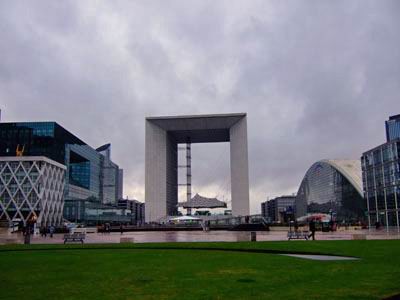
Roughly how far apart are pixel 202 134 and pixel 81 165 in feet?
163

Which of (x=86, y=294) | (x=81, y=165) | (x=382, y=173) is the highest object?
(x=81, y=165)

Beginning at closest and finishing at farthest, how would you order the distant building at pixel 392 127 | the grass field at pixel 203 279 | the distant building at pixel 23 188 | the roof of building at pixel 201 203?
1. the grass field at pixel 203 279
2. the distant building at pixel 23 188
3. the roof of building at pixel 201 203
4. the distant building at pixel 392 127

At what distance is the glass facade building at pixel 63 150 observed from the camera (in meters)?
120

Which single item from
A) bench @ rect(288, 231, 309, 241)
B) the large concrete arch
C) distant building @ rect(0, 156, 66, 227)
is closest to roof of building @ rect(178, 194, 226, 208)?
the large concrete arch

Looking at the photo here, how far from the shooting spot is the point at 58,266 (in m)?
16.4

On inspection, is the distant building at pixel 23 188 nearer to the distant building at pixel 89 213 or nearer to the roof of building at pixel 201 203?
the distant building at pixel 89 213

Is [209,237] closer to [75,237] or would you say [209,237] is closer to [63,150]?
[75,237]

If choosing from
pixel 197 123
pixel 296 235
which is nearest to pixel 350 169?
pixel 197 123

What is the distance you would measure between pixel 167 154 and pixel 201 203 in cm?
1748

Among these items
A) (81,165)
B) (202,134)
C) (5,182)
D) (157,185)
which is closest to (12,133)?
(5,182)

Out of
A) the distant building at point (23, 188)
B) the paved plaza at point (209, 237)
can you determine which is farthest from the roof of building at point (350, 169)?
the distant building at point (23, 188)

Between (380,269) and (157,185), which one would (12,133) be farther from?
(380,269)

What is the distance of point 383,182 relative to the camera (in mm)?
85312

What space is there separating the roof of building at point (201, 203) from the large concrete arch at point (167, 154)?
23.0 feet
